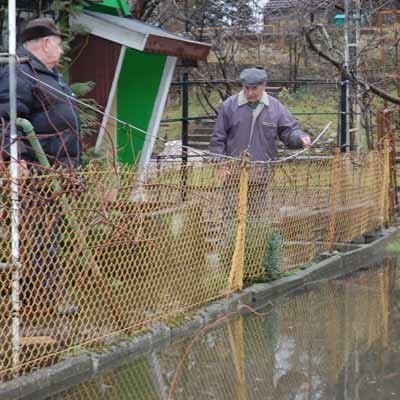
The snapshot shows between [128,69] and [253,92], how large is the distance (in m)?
1.88

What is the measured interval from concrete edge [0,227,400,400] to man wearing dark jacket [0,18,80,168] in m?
1.22

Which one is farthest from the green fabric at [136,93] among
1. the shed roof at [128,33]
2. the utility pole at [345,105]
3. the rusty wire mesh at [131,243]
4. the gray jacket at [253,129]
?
the utility pole at [345,105]

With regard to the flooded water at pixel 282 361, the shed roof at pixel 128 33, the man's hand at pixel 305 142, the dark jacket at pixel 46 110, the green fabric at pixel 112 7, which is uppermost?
the green fabric at pixel 112 7

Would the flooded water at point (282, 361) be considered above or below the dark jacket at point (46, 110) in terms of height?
below

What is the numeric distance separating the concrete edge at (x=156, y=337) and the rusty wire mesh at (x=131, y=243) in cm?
9

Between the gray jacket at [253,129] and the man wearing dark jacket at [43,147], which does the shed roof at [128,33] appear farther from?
the man wearing dark jacket at [43,147]

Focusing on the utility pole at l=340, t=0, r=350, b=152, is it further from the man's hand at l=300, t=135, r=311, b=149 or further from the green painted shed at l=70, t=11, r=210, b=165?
the man's hand at l=300, t=135, r=311, b=149

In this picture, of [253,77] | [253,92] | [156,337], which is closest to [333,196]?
[253,92]

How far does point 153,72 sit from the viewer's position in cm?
980

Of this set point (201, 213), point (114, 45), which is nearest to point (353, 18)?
point (114, 45)

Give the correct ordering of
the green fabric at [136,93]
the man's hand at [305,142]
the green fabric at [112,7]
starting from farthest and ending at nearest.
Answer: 1. the green fabric at [136,93]
2. the green fabric at [112,7]
3. the man's hand at [305,142]

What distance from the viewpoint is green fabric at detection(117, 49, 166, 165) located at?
9516 millimetres

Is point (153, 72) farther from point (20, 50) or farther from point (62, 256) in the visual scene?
point (62, 256)

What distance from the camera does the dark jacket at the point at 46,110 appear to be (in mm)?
5543
